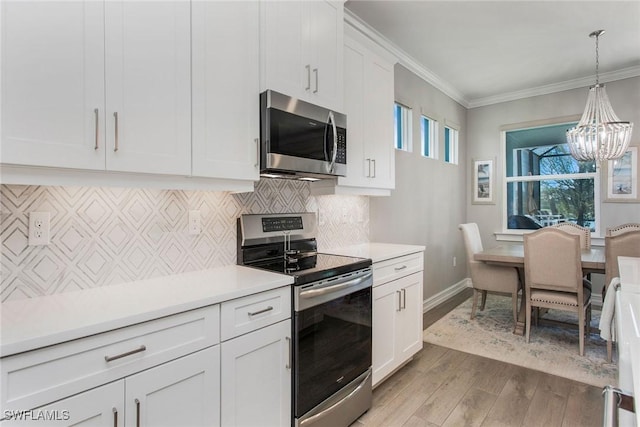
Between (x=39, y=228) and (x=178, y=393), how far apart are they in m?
0.88

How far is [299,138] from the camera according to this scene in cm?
189

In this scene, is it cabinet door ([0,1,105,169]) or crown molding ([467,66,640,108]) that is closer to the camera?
cabinet door ([0,1,105,169])

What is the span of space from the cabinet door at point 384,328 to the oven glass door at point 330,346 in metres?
0.17

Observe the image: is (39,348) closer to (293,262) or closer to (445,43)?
(293,262)

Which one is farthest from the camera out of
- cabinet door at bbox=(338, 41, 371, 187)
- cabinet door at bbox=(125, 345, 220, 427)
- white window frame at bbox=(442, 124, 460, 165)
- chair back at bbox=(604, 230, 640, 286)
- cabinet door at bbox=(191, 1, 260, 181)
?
white window frame at bbox=(442, 124, 460, 165)

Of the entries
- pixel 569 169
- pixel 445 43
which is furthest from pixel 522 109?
pixel 445 43

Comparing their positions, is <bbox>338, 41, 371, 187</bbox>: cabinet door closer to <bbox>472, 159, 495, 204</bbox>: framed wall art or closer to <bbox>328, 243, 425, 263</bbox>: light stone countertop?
<bbox>328, 243, 425, 263</bbox>: light stone countertop

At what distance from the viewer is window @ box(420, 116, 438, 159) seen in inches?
165

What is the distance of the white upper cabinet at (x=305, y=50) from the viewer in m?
1.80

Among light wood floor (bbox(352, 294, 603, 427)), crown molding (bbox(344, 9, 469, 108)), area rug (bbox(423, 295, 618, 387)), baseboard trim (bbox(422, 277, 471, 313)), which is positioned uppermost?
crown molding (bbox(344, 9, 469, 108))

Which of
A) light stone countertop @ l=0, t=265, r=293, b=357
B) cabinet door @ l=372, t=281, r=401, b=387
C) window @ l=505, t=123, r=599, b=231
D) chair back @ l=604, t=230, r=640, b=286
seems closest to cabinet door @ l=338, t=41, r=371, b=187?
cabinet door @ l=372, t=281, r=401, b=387

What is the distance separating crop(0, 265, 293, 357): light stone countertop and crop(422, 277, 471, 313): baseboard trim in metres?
2.95

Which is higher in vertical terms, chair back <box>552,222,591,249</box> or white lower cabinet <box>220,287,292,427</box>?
chair back <box>552,222,591,249</box>

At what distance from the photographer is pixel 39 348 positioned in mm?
949
